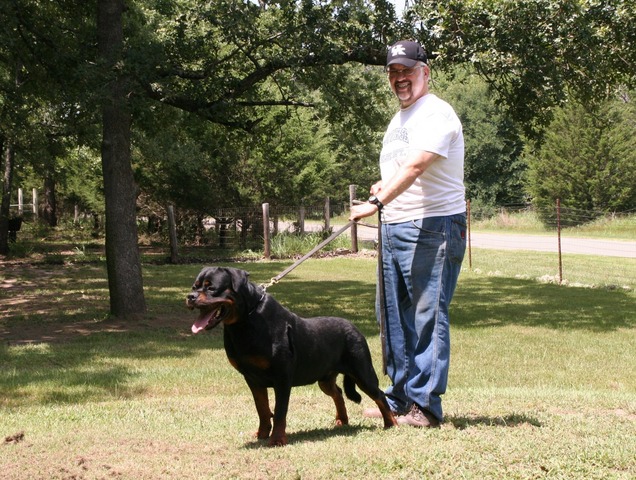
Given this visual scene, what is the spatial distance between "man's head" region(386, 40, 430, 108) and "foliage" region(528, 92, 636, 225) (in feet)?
112

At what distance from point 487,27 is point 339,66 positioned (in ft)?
11.1

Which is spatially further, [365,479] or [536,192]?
[536,192]

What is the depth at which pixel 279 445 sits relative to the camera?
497cm

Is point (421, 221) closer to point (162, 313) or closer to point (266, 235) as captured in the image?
point (162, 313)

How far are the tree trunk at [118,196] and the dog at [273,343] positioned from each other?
8205 millimetres

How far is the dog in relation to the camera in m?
4.62

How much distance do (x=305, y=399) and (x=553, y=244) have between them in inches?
977

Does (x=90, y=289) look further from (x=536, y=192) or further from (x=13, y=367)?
(x=536, y=192)

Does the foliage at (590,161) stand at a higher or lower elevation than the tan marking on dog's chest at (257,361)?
higher

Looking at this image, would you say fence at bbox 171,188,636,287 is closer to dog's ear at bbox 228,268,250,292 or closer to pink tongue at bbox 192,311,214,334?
dog's ear at bbox 228,268,250,292

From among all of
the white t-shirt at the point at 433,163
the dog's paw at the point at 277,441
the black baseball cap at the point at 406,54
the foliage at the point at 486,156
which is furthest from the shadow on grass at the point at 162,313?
the foliage at the point at 486,156

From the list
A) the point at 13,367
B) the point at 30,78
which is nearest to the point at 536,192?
the point at 30,78

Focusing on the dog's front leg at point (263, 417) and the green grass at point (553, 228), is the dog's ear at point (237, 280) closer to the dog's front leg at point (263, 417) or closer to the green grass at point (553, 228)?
the dog's front leg at point (263, 417)

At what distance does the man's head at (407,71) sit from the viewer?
5211mm
